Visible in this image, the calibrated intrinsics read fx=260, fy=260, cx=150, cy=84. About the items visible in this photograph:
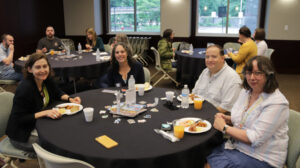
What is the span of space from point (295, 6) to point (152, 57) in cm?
447

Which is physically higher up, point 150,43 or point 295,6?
point 295,6

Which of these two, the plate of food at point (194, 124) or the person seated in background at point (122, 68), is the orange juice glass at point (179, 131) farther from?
the person seated in background at point (122, 68)

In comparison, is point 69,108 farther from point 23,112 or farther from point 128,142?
point 128,142

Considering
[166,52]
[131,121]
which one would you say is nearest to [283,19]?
[166,52]

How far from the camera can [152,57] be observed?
899cm

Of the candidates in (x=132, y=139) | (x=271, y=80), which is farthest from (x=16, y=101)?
(x=271, y=80)

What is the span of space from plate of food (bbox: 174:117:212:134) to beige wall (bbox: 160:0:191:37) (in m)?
6.35

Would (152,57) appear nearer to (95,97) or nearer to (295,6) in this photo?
(295,6)

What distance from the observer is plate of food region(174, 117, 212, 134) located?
189cm

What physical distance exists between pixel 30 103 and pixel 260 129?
6.08ft

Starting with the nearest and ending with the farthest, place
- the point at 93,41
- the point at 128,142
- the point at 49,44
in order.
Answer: the point at 128,142 < the point at 49,44 < the point at 93,41

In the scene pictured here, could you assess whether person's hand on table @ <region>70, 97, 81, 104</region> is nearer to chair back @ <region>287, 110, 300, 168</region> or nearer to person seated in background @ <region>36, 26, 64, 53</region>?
chair back @ <region>287, 110, 300, 168</region>

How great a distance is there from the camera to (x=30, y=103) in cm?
226

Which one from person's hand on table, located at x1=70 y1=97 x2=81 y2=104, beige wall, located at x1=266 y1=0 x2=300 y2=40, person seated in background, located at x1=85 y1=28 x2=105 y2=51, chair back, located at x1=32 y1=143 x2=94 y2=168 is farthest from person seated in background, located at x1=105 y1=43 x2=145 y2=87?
beige wall, located at x1=266 y1=0 x2=300 y2=40
